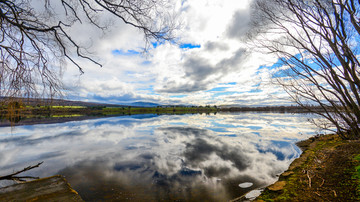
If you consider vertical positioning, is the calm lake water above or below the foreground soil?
below

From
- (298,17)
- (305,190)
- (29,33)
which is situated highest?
(298,17)

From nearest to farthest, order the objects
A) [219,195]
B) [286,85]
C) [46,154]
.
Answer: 1. [219,195]
2. [286,85]
3. [46,154]

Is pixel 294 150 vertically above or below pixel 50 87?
below

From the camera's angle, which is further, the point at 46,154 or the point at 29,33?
the point at 46,154

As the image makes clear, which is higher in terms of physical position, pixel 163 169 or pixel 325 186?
pixel 325 186

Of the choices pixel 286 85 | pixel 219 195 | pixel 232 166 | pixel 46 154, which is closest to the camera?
pixel 219 195

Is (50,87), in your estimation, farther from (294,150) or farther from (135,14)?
(294,150)

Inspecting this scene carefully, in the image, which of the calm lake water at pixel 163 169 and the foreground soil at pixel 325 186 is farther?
the calm lake water at pixel 163 169

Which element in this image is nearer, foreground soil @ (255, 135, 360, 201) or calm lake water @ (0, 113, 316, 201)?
foreground soil @ (255, 135, 360, 201)

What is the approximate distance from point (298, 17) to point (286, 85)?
3.88 metres

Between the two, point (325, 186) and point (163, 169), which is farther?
point (163, 169)

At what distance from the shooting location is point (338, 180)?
420 cm

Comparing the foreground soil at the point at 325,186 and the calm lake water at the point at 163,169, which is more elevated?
the foreground soil at the point at 325,186

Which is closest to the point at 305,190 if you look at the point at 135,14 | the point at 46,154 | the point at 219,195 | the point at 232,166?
the point at 219,195
